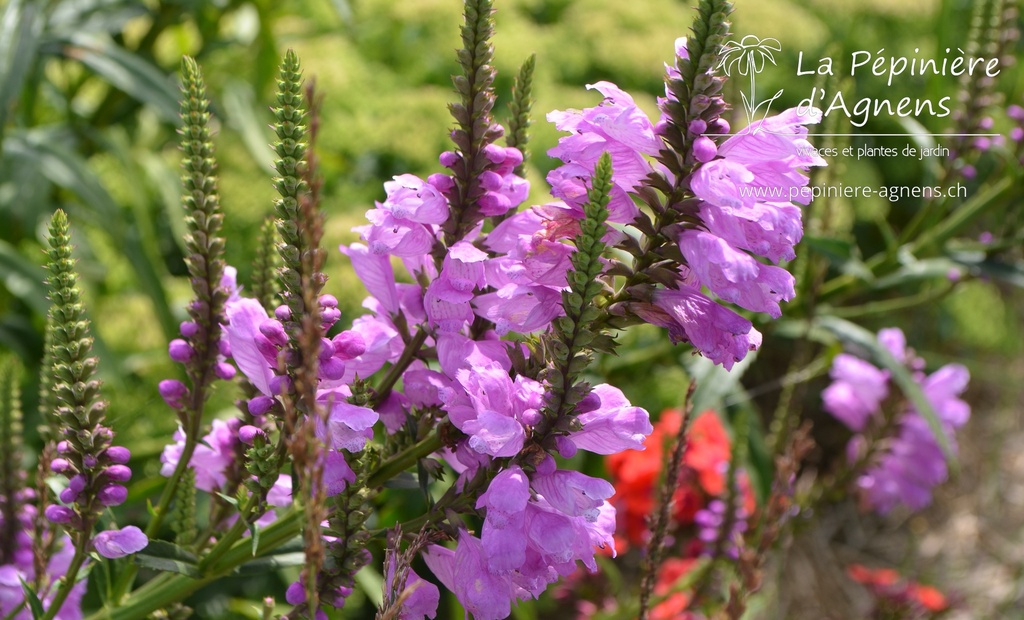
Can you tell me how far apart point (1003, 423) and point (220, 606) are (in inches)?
99.9

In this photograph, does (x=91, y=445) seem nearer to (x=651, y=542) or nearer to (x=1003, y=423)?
(x=651, y=542)

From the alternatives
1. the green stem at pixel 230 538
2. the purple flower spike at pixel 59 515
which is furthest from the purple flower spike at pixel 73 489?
the green stem at pixel 230 538

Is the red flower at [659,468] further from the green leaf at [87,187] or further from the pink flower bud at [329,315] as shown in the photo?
the pink flower bud at [329,315]

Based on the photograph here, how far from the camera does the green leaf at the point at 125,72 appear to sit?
1739mm

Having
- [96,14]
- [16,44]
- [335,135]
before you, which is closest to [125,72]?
[16,44]

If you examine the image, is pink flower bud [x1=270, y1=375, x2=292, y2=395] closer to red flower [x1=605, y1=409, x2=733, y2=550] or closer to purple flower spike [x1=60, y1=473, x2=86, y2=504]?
purple flower spike [x1=60, y1=473, x2=86, y2=504]

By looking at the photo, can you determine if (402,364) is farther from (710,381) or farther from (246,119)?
(246,119)

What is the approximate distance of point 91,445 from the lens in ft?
2.32

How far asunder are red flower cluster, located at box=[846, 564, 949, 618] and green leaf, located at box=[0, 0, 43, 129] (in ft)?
5.67

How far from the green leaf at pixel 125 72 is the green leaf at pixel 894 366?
1.21 m

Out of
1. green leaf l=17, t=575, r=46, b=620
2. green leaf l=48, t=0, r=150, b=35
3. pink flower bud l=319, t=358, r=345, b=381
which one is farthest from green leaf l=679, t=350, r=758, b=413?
green leaf l=48, t=0, r=150, b=35

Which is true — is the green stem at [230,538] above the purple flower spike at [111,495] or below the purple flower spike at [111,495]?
below

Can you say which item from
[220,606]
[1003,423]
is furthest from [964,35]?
[220,606]

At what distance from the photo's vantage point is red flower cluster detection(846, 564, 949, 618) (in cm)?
175
